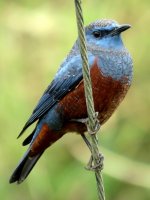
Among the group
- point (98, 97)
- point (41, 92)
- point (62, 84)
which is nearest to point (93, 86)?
point (98, 97)

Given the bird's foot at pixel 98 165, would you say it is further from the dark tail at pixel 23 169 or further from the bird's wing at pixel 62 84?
the dark tail at pixel 23 169

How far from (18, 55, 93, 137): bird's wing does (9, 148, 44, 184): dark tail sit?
16.2 inches

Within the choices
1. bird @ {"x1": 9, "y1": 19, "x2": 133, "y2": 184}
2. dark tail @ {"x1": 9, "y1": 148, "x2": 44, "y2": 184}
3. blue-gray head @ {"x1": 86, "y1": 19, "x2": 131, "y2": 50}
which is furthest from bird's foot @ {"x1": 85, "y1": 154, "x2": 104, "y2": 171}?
blue-gray head @ {"x1": 86, "y1": 19, "x2": 131, "y2": 50}

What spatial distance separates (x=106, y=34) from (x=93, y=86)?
535 mm

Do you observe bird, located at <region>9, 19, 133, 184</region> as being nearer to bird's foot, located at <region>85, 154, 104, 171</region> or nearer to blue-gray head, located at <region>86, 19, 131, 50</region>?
blue-gray head, located at <region>86, 19, 131, 50</region>

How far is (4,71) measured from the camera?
9.13 m

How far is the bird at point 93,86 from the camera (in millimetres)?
7188

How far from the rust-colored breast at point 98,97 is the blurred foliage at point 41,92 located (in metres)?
1.64

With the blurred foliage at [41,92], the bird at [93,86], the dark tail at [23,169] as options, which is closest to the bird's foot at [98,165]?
the bird at [93,86]

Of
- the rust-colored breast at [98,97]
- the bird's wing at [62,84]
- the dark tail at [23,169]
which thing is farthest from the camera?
the dark tail at [23,169]

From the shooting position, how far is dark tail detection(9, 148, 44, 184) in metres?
7.77

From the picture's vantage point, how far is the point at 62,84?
24.4 feet

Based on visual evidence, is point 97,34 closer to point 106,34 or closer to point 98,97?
point 106,34

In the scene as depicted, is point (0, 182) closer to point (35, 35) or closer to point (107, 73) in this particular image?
point (35, 35)
